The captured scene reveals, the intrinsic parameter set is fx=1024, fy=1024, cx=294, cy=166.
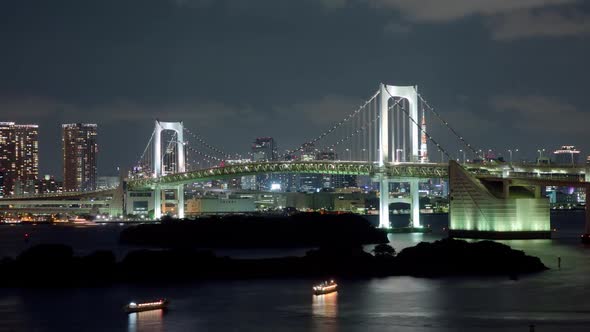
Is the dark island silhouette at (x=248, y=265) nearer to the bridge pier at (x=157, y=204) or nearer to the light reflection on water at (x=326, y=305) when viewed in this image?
the light reflection on water at (x=326, y=305)

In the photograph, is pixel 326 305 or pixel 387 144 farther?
pixel 387 144

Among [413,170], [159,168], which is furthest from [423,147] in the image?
[159,168]

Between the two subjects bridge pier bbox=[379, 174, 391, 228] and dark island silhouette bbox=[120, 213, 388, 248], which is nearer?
dark island silhouette bbox=[120, 213, 388, 248]

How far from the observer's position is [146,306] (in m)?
29.7

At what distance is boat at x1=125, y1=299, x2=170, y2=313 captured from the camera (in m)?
29.4

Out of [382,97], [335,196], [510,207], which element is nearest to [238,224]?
[382,97]

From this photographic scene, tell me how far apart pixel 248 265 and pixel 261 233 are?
2094cm

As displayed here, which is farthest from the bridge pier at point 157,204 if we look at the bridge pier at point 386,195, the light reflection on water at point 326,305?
the light reflection on water at point 326,305

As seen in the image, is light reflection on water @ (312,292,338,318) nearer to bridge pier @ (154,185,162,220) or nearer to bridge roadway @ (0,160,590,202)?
bridge roadway @ (0,160,590,202)

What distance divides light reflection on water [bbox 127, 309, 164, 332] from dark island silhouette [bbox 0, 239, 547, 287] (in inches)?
286

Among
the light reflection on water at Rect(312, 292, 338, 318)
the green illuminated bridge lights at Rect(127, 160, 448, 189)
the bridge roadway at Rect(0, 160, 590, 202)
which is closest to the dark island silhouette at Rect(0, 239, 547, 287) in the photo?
the light reflection on water at Rect(312, 292, 338, 318)

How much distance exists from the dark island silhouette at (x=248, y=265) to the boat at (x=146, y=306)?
656cm

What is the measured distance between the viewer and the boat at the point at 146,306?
96.5ft

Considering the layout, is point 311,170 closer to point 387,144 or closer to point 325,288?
point 387,144
